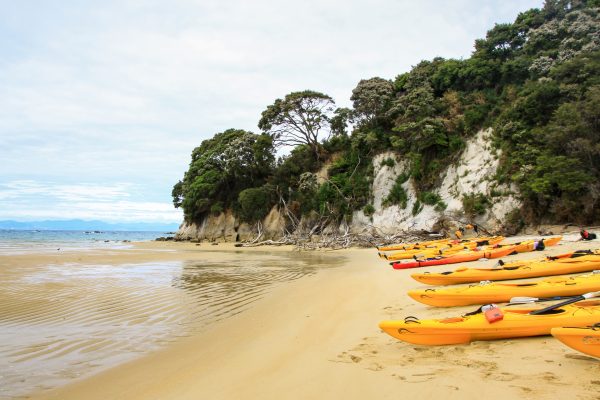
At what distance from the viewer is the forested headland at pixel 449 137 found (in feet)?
55.4

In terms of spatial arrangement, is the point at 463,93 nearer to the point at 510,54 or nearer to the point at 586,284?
the point at 510,54

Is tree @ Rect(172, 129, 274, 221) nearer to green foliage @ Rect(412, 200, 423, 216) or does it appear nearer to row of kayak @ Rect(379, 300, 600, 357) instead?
green foliage @ Rect(412, 200, 423, 216)

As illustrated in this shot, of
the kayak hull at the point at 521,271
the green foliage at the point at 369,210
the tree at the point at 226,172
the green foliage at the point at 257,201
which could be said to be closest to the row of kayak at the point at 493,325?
the kayak hull at the point at 521,271

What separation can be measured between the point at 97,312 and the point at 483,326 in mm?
6626

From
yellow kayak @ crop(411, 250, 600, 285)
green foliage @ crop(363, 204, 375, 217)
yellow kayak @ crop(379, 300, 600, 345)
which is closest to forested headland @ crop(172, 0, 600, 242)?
green foliage @ crop(363, 204, 375, 217)

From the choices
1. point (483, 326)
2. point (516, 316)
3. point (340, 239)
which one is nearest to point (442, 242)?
point (340, 239)

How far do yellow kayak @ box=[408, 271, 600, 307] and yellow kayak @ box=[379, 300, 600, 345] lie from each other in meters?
1.19

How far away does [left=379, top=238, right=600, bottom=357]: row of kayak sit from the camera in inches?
138

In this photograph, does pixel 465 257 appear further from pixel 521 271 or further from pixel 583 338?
pixel 583 338

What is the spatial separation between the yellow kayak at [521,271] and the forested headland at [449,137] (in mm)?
10692

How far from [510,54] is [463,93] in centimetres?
452

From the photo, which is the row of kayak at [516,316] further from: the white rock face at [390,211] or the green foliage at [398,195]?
the green foliage at [398,195]

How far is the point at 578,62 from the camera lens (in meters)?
18.8

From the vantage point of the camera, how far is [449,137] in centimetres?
2447
